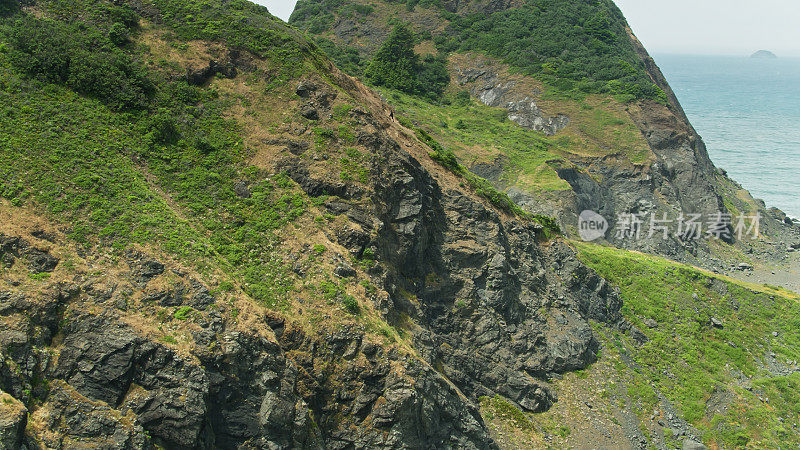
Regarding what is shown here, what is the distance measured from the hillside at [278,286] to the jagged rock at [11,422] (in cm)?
7

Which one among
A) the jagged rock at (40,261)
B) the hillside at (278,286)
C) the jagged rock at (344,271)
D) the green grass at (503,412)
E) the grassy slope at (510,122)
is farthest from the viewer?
the grassy slope at (510,122)

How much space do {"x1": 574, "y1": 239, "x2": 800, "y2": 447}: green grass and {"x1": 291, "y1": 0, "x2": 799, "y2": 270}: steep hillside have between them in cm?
1303

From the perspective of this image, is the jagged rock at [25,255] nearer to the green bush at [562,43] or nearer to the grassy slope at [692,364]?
the grassy slope at [692,364]

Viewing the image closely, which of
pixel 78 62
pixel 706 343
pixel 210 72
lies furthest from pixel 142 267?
pixel 706 343

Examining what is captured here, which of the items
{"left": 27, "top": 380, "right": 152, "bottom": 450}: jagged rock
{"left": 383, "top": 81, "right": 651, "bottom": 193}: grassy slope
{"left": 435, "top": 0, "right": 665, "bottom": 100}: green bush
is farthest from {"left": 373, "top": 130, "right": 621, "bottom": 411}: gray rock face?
{"left": 435, "top": 0, "right": 665, "bottom": 100}: green bush

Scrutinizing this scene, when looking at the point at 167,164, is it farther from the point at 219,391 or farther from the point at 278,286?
the point at 219,391

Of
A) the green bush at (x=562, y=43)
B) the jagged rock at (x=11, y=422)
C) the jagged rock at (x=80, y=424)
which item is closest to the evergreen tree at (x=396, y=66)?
the green bush at (x=562, y=43)

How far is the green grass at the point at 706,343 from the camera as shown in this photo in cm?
3450

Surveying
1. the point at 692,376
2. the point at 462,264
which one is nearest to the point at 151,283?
the point at 462,264

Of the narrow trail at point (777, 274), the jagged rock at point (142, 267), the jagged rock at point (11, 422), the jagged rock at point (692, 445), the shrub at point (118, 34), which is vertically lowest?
the jagged rock at point (11, 422)

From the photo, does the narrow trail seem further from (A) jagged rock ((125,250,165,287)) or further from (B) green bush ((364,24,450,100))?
(A) jagged rock ((125,250,165,287))

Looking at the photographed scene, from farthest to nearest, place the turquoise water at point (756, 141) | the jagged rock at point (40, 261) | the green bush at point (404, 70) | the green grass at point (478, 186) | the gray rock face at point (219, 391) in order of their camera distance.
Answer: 1. the turquoise water at point (756, 141)
2. the green bush at point (404, 70)
3. the green grass at point (478, 186)
4. the jagged rock at point (40, 261)
5. the gray rock face at point (219, 391)

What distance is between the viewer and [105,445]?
53.2ft

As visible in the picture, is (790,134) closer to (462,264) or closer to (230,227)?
(462,264)
